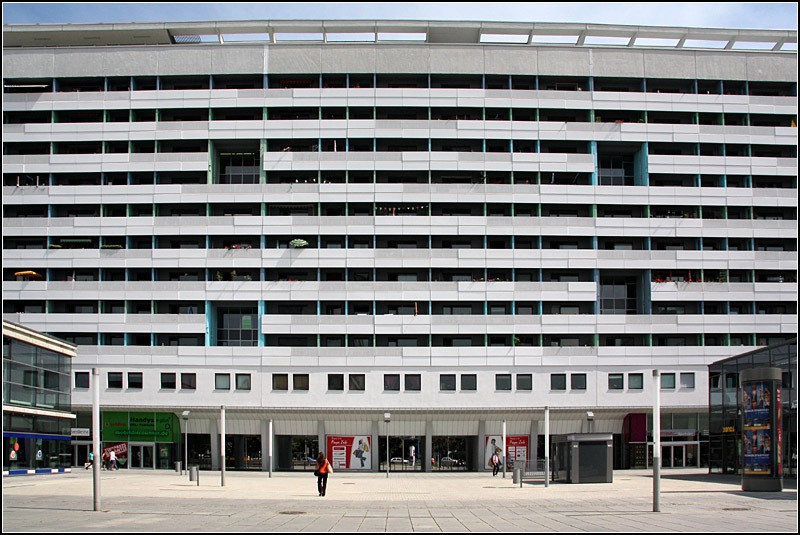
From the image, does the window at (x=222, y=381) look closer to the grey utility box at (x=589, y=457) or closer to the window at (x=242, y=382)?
the window at (x=242, y=382)

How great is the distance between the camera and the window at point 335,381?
60.7m

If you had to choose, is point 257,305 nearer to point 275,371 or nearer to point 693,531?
point 275,371

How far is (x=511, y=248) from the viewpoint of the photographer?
63.2 m

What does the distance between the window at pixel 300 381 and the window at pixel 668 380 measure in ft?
89.2

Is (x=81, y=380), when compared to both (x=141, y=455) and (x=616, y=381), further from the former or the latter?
(x=616, y=381)

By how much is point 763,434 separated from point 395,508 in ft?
56.0

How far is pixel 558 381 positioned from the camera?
6106 cm

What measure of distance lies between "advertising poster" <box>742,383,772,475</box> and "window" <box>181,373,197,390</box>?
131ft

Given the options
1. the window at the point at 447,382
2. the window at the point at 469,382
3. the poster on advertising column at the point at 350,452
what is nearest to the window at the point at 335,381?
the poster on advertising column at the point at 350,452

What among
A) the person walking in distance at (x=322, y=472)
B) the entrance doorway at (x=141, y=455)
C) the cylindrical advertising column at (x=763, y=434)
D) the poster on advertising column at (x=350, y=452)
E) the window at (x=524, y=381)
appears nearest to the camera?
the person walking in distance at (x=322, y=472)

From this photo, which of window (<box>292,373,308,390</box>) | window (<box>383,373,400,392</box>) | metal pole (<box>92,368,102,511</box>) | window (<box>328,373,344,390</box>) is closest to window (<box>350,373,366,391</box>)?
window (<box>328,373,344,390</box>)

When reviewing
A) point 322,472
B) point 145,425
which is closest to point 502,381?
point 145,425

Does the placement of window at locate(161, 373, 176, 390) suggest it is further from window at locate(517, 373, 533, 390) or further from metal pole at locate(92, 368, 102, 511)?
metal pole at locate(92, 368, 102, 511)

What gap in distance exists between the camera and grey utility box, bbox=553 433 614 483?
39.5 metres
